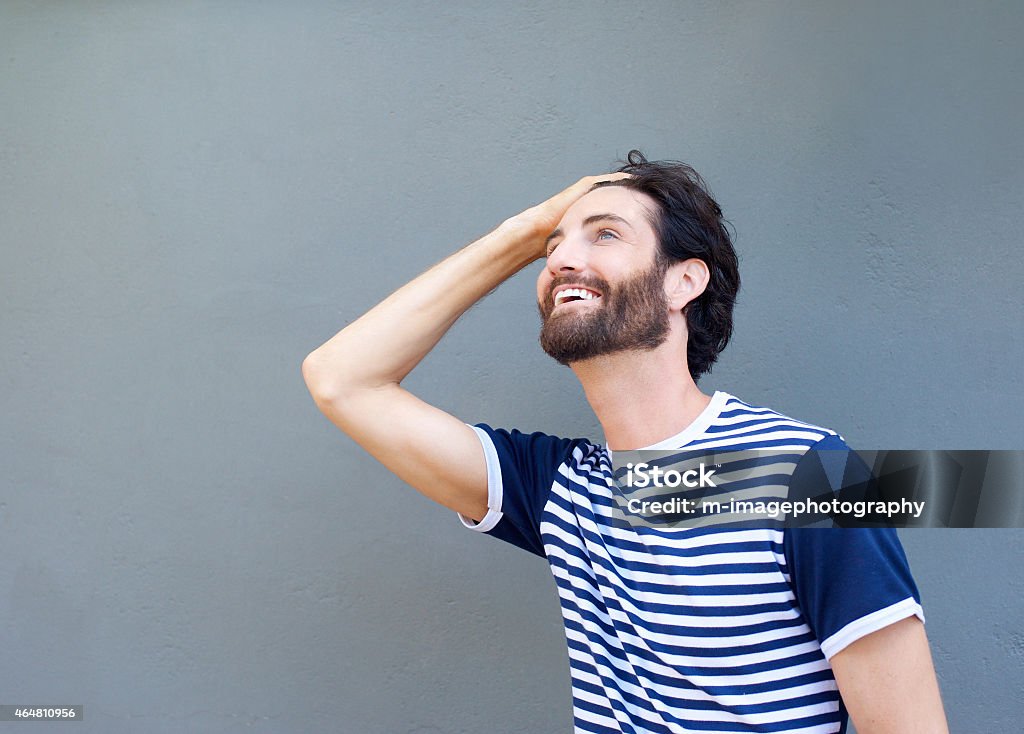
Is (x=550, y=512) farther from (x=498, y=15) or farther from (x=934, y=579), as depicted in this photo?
(x=498, y=15)

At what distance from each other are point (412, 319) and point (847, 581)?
821 millimetres

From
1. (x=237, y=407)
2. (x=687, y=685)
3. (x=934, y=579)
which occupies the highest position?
(x=237, y=407)

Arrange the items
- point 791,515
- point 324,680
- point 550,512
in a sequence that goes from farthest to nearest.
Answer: point 324,680 < point 550,512 < point 791,515

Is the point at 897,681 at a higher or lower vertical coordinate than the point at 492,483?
lower

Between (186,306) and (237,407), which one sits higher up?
(186,306)

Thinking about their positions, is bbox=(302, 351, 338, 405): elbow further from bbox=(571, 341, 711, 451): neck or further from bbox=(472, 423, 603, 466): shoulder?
bbox=(571, 341, 711, 451): neck

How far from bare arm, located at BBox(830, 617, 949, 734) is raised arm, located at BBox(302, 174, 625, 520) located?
0.67 metres

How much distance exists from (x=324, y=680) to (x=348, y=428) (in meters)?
0.72

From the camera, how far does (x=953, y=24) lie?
187 centimetres

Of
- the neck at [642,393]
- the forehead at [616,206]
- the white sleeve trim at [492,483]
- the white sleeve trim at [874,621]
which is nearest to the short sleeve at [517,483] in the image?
the white sleeve trim at [492,483]

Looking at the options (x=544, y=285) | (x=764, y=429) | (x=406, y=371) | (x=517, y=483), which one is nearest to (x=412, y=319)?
(x=406, y=371)

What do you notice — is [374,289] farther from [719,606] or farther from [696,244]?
[719,606]

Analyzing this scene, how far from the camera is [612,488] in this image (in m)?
1.48

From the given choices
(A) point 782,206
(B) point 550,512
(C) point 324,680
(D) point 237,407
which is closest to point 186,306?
(D) point 237,407
